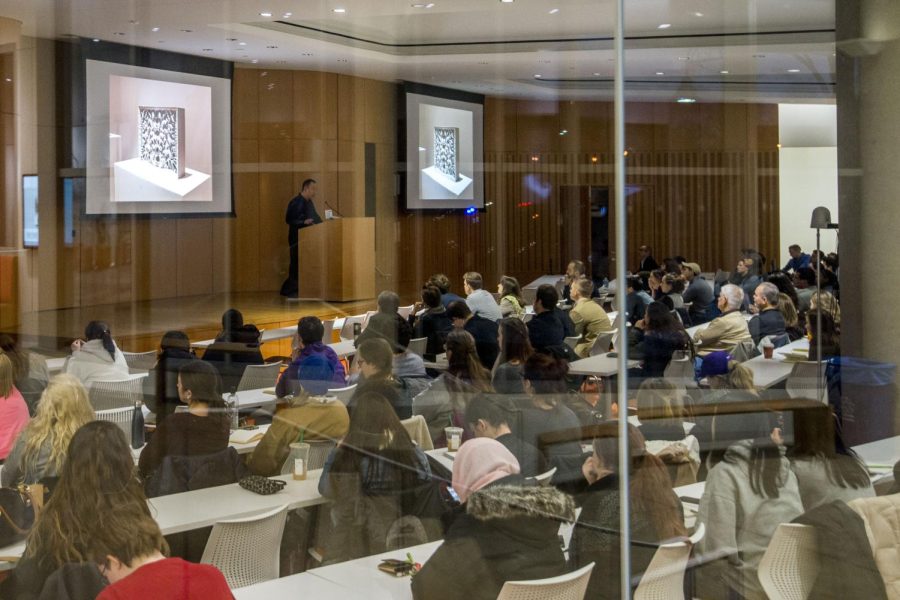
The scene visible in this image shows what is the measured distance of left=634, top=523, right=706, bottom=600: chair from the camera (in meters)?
3.98

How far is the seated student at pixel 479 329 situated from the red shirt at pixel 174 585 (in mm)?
2534

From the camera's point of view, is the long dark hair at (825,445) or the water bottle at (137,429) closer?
the long dark hair at (825,445)

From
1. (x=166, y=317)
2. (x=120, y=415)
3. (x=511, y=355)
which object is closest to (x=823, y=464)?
(x=511, y=355)

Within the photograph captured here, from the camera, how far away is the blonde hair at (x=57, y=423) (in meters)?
4.54

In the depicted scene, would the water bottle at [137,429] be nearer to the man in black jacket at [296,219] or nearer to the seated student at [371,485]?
the seated student at [371,485]

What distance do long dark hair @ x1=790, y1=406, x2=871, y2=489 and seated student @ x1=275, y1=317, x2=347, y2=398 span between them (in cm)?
295

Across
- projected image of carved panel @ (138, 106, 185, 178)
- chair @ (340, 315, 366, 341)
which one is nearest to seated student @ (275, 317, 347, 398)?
chair @ (340, 315, 366, 341)

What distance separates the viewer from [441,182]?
19.2ft

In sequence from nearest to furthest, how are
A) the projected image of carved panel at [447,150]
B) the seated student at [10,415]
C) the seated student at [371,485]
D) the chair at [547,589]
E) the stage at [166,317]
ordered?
the chair at [547,589] → the seated student at [371,485] → the seated student at [10,415] → the projected image of carved panel at [447,150] → the stage at [166,317]

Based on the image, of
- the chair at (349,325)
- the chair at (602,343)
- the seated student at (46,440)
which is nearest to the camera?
the seated student at (46,440)

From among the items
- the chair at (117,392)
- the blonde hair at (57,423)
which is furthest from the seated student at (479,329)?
the chair at (117,392)

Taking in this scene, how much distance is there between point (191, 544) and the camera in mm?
4117

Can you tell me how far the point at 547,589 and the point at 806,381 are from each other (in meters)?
1.89

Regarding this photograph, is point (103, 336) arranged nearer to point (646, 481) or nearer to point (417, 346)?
point (417, 346)
